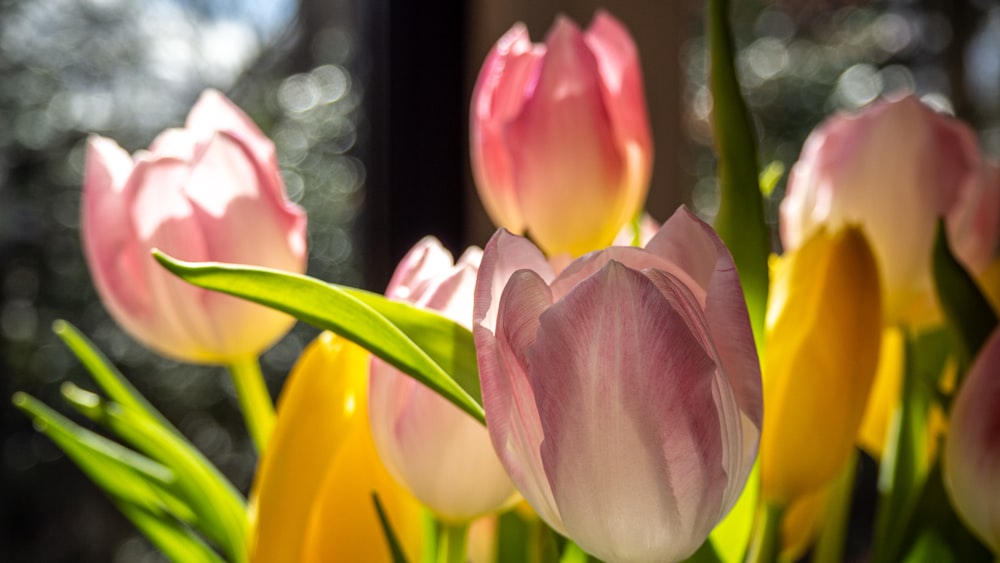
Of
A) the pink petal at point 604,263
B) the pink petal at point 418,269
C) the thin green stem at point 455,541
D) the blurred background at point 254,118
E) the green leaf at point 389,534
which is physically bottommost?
the blurred background at point 254,118

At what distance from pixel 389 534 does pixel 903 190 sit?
226mm

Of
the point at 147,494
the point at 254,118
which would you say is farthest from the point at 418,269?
the point at 254,118

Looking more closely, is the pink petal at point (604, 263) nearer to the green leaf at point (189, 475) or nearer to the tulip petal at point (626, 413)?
the tulip petal at point (626, 413)

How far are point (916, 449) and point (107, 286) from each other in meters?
0.30

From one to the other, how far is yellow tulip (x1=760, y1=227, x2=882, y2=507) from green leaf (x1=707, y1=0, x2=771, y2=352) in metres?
0.03

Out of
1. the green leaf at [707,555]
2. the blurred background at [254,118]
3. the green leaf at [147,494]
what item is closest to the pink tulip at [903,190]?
the green leaf at [707,555]

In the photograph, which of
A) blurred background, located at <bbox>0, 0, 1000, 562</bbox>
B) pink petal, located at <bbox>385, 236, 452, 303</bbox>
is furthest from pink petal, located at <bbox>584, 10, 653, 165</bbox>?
blurred background, located at <bbox>0, 0, 1000, 562</bbox>

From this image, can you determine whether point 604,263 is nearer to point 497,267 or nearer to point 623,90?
point 497,267

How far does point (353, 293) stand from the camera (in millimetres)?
273

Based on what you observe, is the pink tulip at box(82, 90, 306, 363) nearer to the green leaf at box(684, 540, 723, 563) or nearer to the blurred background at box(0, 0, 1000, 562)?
the green leaf at box(684, 540, 723, 563)

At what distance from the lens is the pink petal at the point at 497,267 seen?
9.0 inches

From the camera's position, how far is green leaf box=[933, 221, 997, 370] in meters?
0.35

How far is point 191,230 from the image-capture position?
328 mm

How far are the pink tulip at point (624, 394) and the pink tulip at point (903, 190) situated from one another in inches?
7.2
